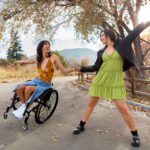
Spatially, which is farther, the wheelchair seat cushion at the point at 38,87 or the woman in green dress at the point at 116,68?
the wheelchair seat cushion at the point at 38,87

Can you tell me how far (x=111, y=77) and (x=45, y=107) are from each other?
1.75 m

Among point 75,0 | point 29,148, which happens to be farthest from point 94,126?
point 75,0

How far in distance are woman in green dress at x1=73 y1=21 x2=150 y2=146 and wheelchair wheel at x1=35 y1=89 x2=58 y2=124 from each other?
1.16m

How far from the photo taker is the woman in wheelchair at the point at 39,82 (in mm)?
4164

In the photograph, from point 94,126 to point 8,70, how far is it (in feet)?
→ 54.4

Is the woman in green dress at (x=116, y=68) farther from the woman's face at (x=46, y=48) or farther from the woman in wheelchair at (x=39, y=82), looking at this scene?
the woman's face at (x=46, y=48)

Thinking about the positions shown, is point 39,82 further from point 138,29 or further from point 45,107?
point 138,29

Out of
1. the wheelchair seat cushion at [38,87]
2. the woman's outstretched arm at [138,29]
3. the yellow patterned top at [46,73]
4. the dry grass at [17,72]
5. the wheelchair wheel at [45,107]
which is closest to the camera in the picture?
the woman's outstretched arm at [138,29]

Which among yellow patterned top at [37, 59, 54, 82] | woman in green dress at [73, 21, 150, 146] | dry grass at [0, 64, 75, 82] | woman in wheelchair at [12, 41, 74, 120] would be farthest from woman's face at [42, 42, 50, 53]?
dry grass at [0, 64, 75, 82]

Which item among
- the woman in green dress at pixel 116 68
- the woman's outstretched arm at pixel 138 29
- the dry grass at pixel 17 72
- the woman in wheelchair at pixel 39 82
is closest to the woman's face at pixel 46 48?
the woman in wheelchair at pixel 39 82

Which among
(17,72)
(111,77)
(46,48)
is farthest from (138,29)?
(17,72)

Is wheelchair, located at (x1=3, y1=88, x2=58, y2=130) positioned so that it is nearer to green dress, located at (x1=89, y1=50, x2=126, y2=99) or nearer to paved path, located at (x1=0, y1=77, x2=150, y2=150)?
paved path, located at (x1=0, y1=77, x2=150, y2=150)

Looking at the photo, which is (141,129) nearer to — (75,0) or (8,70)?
(75,0)

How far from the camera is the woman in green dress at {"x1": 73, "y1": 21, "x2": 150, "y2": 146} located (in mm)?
3482
